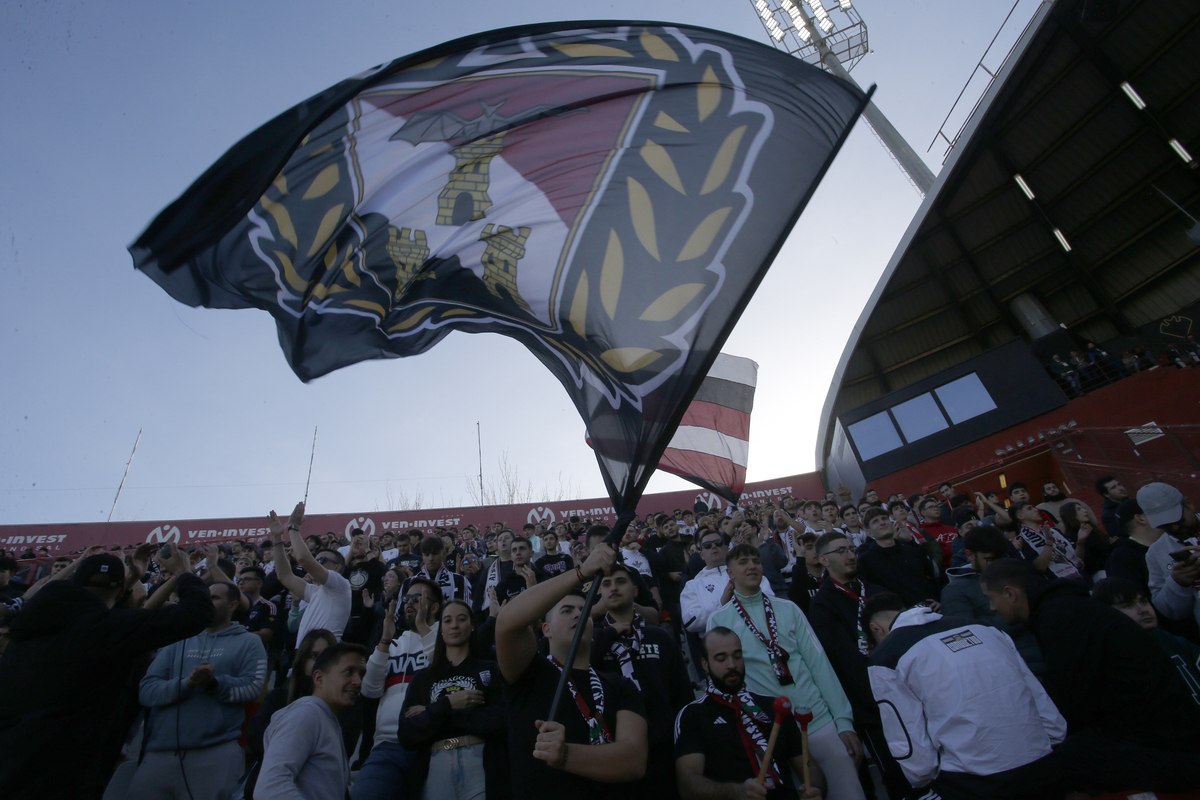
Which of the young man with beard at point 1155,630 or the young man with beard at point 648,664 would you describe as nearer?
the young man with beard at point 648,664

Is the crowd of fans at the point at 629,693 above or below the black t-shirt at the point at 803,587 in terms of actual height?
below

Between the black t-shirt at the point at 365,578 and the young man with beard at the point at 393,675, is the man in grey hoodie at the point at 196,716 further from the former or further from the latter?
the black t-shirt at the point at 365,578

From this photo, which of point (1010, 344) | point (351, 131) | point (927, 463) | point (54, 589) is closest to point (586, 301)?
point (351, 131)

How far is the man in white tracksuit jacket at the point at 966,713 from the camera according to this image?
9.70 feet

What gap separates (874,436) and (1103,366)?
784cm

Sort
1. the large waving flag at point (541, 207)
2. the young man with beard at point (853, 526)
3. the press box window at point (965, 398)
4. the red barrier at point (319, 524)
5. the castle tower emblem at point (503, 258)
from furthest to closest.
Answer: the press box window at point (965, 398)
the red barrier at point (319, 524)
the young man with beard at point (853, 526)
the castle tower emblem at point (503, 258)
the large waving flag at point (541, 207)

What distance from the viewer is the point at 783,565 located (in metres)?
7.33

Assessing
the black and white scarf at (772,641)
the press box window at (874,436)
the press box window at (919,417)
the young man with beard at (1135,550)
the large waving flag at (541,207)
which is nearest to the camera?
the large waving flag at (541,207)

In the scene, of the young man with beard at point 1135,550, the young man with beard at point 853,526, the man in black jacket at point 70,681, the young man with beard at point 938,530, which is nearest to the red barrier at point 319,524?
the young man with beard at point 853,526

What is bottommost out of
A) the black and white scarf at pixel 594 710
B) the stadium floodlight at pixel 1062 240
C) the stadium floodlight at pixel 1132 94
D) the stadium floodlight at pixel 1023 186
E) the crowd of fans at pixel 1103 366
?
the black and white scarf at pixel 594 710

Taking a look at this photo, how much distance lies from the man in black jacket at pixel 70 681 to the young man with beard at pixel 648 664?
7.82ft

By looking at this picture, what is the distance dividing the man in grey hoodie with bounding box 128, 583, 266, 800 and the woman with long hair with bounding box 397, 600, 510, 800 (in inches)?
51.5

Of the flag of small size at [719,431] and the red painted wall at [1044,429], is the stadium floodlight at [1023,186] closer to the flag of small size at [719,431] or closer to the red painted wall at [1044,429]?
the red painted wall at [1044,429]

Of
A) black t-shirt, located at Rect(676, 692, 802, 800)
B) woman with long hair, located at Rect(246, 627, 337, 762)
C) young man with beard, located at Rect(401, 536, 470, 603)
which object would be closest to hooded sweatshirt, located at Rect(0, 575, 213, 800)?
woman with long hair, located at Rect(246, 627, 337, 762)
